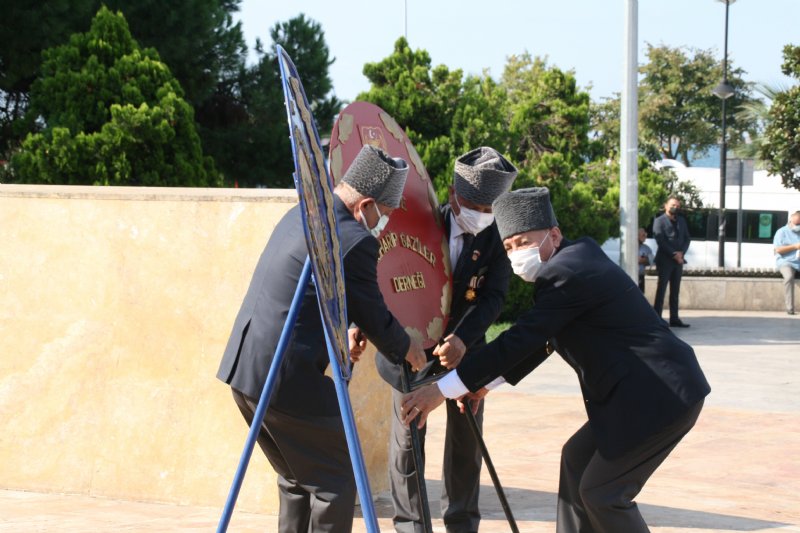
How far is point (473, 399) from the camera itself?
202 inches

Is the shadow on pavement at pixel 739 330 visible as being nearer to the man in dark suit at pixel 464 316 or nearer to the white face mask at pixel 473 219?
the man in dark suit at pixel 464 316

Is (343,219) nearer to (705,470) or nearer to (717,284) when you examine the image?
(705,470)

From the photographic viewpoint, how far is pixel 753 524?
5.89m

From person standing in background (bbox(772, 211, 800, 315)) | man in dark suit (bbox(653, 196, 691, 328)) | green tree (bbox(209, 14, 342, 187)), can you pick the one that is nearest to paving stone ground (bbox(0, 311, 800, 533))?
man in dark suit (bbox(653, 196, 691, 328))

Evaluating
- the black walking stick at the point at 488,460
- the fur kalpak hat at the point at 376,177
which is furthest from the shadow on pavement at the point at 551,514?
the fur kalpak hat at the point at 376,177

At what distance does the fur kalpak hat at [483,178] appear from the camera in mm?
5047

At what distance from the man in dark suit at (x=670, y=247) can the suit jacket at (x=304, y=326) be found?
39.7 ft

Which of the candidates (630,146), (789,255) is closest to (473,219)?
(630,146)

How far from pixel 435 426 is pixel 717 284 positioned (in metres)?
11.5

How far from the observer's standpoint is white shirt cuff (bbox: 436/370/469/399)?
4.41m

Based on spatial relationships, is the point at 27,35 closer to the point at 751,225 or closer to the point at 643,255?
the point at 643,255

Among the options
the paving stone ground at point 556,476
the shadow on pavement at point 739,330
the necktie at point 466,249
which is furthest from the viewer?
the shadow on pavement at point 739,330

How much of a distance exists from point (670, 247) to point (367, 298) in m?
12.4

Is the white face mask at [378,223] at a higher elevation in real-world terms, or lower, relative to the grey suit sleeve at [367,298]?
higher
